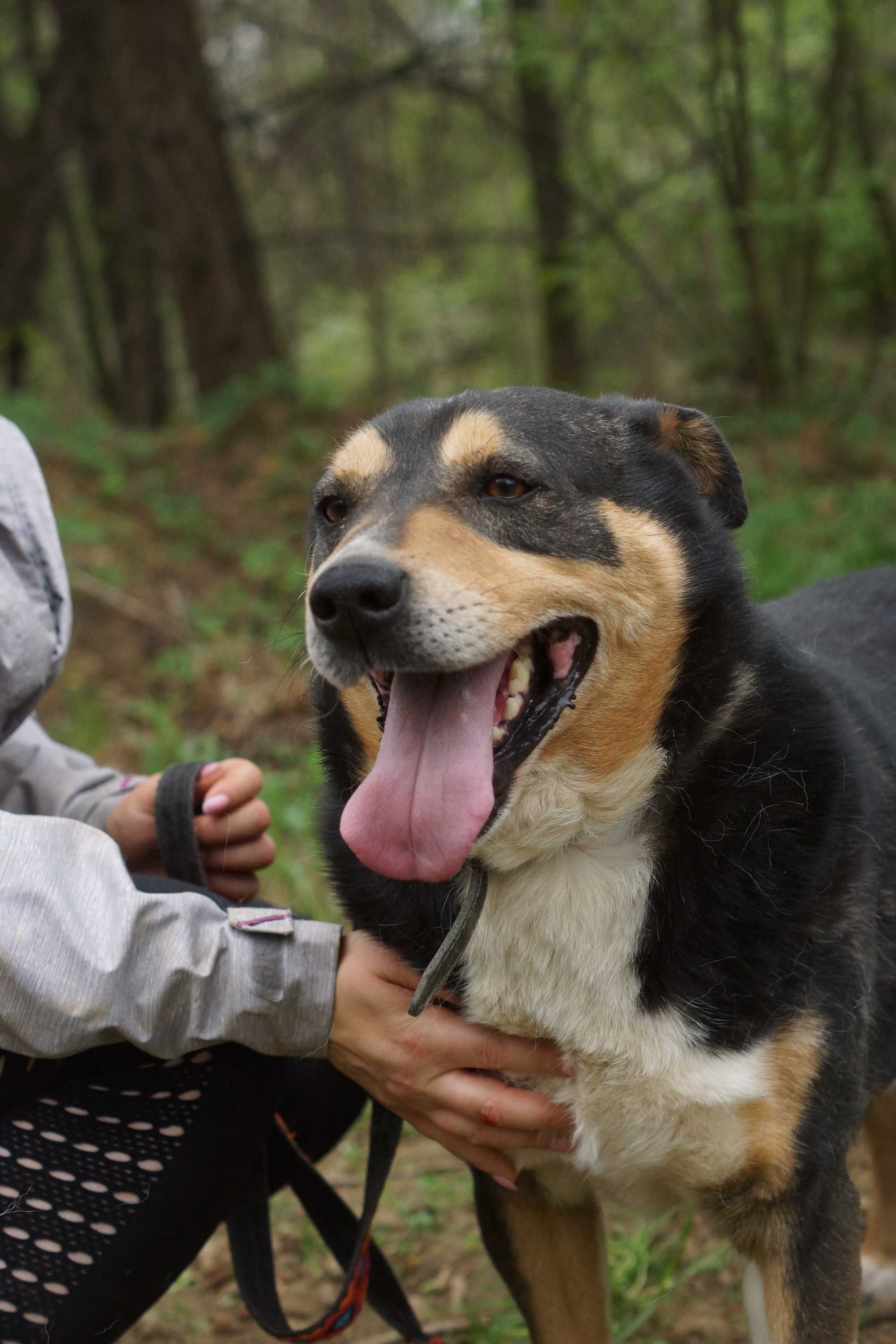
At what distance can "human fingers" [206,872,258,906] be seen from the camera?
8.79 feet

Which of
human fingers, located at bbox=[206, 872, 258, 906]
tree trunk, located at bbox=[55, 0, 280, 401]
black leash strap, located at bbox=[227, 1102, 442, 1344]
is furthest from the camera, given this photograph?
tree trunk, located at bbox=[55, 0, 280, 401]

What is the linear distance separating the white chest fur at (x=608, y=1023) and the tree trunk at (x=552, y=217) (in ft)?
23.4

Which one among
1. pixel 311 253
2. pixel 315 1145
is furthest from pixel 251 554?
pixel 311 253

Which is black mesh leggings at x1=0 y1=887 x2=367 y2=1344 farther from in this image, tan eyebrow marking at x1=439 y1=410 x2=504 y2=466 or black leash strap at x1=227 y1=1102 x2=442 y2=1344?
tan eyebrow marking at x1=439 y1=410 x2=504 y2=466

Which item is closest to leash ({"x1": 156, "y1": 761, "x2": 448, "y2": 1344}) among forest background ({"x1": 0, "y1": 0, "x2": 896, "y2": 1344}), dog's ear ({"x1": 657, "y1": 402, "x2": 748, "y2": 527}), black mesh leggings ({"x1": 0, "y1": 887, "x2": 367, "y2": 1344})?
black mesh leggings ({"x1": 0, "y1": 887, "x2": 367, "y2": 1344})

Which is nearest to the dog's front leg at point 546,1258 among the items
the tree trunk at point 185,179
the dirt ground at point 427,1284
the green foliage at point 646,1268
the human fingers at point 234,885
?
the green foliage at point 646,1268

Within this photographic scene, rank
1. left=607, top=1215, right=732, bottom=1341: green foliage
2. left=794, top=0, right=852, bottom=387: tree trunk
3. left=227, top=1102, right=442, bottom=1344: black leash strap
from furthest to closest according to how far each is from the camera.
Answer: left=794, top=0, right=852, bottom=387: tree trunk → left=607, top=1215, right=732, bottom=1341: green foliage → left=227, top=1102, right=442, bottom=1344: black leash strap

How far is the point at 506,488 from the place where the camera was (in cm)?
219

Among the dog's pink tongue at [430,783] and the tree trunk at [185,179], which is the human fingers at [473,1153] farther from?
the tree trunk at [185,179]

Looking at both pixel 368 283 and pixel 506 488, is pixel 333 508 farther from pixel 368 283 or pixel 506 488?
pixel 368 283

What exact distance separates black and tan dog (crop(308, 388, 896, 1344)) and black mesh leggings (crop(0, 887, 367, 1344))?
1.54ft

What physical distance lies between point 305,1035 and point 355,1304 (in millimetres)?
653

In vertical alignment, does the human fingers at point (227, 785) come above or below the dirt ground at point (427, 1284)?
above

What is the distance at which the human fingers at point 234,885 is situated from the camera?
8.79 ft
